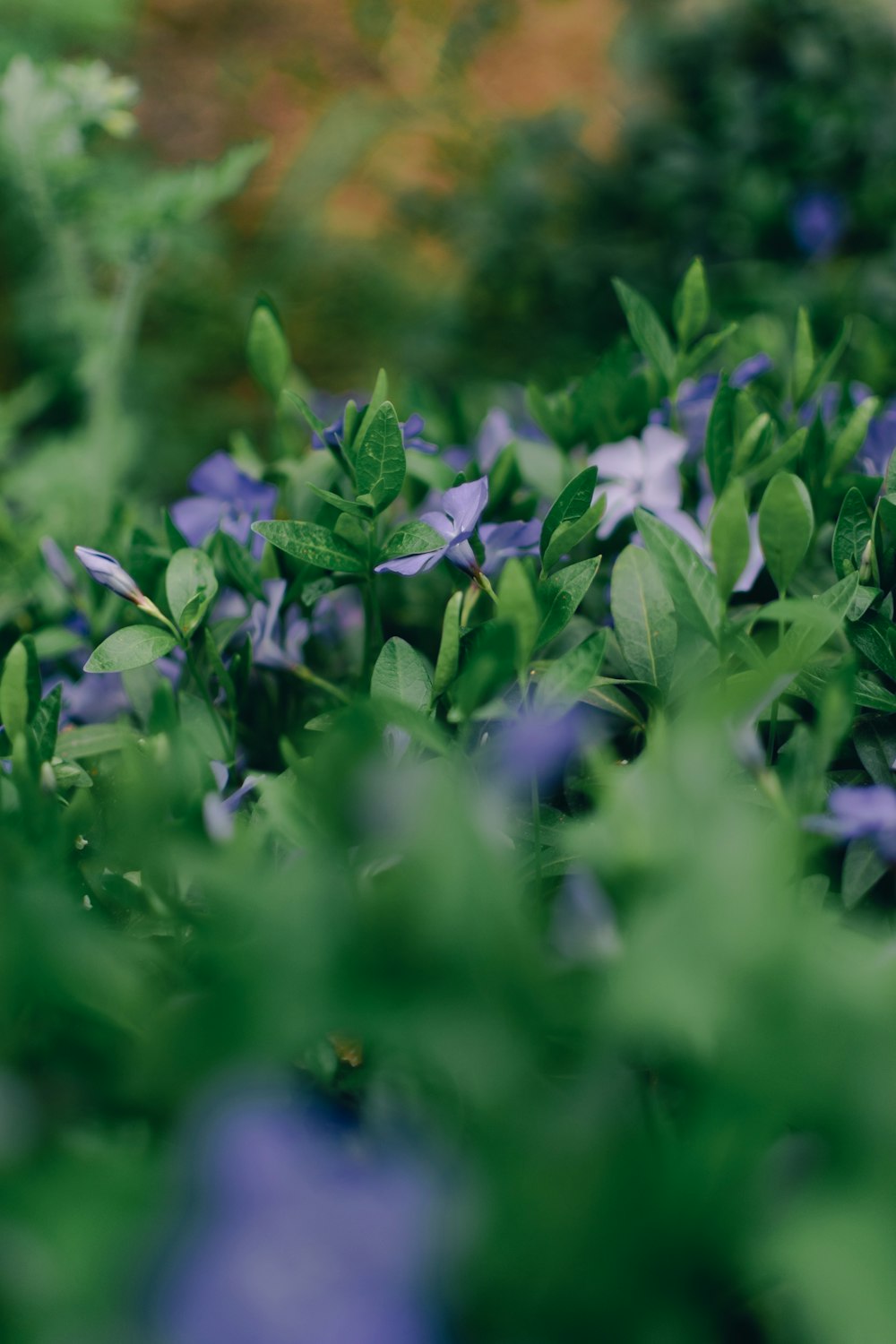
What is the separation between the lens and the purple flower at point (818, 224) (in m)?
1.83

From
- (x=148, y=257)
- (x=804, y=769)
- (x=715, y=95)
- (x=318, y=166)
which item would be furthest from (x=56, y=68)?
(x=318, y=166)

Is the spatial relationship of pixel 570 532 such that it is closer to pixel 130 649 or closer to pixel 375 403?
pixel 375 403

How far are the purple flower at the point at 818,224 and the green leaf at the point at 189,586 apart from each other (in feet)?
5.22

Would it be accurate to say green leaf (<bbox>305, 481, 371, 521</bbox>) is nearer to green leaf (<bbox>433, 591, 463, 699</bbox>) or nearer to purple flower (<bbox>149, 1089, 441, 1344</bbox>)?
green leaf (<bbox>433, 591, 463, 699</bbox>)

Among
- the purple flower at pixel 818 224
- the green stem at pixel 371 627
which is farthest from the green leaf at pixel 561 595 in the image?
the purple flower at pixel 818 224

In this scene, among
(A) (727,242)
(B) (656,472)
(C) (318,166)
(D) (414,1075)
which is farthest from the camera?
(C) (318,166)

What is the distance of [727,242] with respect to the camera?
191 cm

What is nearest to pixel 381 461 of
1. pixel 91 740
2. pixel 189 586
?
pixel 189 586

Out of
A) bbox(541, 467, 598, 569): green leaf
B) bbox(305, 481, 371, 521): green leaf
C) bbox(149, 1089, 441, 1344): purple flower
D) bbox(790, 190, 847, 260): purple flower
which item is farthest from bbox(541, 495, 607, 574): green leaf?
bbox(790, 190, 847, 260): purple flower

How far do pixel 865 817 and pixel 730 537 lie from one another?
0.46 ft

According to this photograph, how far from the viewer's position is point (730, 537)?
492 mm

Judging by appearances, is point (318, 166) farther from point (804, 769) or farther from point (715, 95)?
point (804, 769)

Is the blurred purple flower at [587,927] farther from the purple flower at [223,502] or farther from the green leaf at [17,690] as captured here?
the purple flower at [223,502]

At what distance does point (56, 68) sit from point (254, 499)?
3.17 feet
